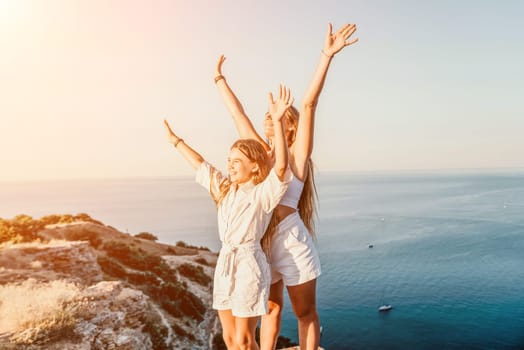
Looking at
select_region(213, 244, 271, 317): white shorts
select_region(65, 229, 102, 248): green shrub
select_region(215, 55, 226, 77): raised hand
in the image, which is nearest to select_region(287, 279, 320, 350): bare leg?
select_region(213, 244, 271, 317): white shorts

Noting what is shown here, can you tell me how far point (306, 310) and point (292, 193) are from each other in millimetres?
789

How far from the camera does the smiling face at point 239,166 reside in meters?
2.60

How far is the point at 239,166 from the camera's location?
2.59m

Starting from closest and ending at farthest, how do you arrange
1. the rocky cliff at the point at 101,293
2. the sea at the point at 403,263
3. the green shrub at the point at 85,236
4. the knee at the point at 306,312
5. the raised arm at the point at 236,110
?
the knee at the point at 306,312 < the raised arm at the point at 236,110 < the rocky cliff at the point at 101,293 < the green shrub at the point at 85,236 < the sea at the point at 403,263

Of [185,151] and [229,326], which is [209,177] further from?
[229,326]

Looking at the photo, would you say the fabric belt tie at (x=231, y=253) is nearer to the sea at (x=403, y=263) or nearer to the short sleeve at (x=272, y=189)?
the short sleeve at (x=272, y=189)

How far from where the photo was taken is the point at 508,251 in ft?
224

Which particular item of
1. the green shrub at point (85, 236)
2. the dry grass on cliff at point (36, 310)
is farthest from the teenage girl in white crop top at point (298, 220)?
the green shrub at point (85, 236)

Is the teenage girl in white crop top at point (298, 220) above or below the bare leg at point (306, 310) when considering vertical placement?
above

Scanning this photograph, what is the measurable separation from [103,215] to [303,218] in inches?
3309

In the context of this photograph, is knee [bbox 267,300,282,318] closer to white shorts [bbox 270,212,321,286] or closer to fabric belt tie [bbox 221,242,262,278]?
white shorts [bbox 270,212,321,286]

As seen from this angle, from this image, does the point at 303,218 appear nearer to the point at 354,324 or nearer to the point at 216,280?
the point at 216,280

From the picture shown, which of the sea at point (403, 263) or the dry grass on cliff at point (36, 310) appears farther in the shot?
the sea at point (403, 263)

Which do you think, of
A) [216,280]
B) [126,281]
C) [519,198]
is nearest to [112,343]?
[216,280]
